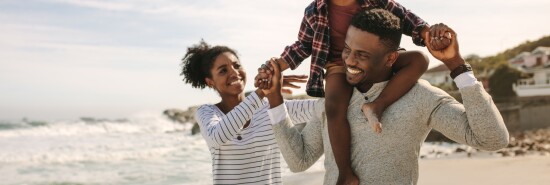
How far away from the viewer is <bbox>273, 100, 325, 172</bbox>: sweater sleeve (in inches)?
99.9

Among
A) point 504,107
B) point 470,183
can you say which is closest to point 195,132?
point 504,107

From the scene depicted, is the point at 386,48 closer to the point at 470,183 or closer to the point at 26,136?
the point at 470,183

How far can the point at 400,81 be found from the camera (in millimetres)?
2303

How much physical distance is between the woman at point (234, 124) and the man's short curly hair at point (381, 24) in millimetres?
1110

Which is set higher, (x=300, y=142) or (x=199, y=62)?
(x=199, y=62)

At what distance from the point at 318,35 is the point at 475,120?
2.83ft

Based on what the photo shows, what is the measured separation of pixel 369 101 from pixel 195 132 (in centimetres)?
2899

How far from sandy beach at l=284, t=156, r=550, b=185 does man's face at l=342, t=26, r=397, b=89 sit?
7.54 m

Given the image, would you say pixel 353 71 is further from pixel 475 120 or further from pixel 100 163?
pixel 100 163

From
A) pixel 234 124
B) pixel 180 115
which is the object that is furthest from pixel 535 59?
pixel 234 124

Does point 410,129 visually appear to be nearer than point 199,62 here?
Yes

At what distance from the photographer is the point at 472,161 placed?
12648mm

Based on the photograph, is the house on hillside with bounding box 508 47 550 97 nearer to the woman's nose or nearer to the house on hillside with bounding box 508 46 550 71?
the house on hillside with bounding box 508 46 550 71

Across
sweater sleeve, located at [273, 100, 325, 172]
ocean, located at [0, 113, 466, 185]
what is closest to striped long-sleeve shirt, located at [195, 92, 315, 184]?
sweater sleeve, located at [273, 100, 325, 172]
